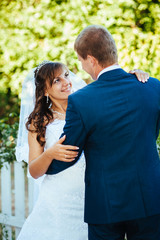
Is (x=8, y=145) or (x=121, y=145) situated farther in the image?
(x=8, y=145)

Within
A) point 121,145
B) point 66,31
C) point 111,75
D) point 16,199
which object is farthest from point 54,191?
point 66,31

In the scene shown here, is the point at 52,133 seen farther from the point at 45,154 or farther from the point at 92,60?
the point at 92,60

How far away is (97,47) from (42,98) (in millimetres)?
906

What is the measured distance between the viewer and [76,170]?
2.27 meters

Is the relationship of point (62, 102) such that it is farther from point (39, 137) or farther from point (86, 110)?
point (86, 110)

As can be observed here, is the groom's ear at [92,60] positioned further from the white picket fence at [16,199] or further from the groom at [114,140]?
the white picket fence at [16,199]

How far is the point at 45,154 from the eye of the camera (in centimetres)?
185

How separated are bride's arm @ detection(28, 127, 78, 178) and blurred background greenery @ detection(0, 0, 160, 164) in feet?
8.59

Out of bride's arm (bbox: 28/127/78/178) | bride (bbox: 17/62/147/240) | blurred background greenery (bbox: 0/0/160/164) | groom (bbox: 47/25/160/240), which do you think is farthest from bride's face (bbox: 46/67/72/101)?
blurred background greenery (bbox: 0/0/160/164)

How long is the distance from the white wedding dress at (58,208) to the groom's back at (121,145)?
1.94 ft

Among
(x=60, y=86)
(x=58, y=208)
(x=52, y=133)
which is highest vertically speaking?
(x=60, y=86)

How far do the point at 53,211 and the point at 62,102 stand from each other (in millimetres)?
813

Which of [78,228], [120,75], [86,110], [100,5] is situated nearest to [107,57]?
[120,75]

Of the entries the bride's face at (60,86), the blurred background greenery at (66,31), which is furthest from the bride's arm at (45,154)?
the blurred background greenery at (66,31)
